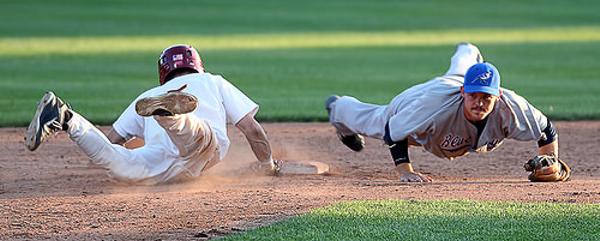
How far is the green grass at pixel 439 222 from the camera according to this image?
5.74m

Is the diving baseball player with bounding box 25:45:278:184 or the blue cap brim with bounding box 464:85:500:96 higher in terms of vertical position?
the blue cap brim with bounding box 464:85:500:96

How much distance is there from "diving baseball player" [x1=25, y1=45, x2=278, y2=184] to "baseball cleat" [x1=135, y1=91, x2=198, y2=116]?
14 mm

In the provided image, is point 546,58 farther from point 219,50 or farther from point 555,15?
point 555,15

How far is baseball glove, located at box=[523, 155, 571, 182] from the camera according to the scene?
774 cm

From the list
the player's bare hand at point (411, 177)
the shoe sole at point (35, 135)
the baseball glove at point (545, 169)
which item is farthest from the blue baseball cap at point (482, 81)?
the shoe sole at point (35, 135)

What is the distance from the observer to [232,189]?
25.1 ft

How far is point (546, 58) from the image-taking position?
19516mm

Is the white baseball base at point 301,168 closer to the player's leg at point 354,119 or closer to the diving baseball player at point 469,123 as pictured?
the player's leg at point 354,119

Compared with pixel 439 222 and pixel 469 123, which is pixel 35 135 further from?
pixel 469 123

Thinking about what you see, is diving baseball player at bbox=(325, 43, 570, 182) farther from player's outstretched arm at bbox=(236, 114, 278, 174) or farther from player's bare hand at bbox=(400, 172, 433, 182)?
player's outstretched arm at bbox=(236, 114, 278, 174)

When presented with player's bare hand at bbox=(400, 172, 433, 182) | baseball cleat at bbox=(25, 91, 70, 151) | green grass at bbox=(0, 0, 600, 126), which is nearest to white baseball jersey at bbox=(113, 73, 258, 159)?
baseball cleat at bbox=(25, 91, 70, 151)

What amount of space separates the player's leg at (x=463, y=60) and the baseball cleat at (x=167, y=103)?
9.44 feet

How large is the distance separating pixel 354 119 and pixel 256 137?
4.48 feet

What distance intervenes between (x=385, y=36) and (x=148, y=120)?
17115mm
